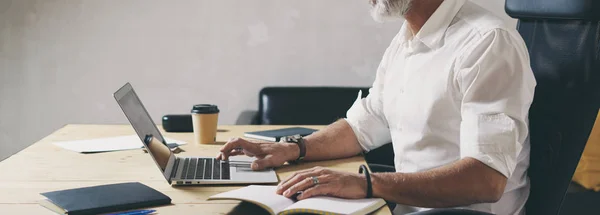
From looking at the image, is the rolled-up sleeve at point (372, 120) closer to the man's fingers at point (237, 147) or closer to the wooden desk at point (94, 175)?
the wooden desk at point (94, 175)

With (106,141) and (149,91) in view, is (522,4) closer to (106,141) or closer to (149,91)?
(106,141)

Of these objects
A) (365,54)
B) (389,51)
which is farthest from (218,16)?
(389,51)

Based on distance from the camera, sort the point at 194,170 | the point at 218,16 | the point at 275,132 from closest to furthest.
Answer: the point at 194,170, the point at 275,132, the point at 218,16

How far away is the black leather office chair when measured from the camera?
122 inches

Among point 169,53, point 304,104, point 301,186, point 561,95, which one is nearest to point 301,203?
point 301,186

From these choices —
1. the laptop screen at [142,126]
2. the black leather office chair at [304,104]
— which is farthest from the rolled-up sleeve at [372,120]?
the black leather office chair at [304,104]

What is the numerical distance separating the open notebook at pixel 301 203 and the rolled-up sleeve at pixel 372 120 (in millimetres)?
604

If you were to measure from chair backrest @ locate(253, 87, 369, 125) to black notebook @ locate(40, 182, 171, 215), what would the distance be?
1.77m

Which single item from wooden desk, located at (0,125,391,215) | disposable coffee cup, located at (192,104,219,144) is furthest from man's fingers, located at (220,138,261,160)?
disposable coffee cup, located at (192,104,219,144)

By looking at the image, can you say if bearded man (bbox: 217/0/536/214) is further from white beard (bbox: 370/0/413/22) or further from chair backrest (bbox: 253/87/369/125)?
chair backrest (bbox: 253/87/369/125)

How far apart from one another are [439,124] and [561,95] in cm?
28

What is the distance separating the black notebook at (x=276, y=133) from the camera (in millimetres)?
2046

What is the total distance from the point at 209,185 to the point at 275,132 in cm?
71

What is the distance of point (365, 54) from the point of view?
3203 millimetres
